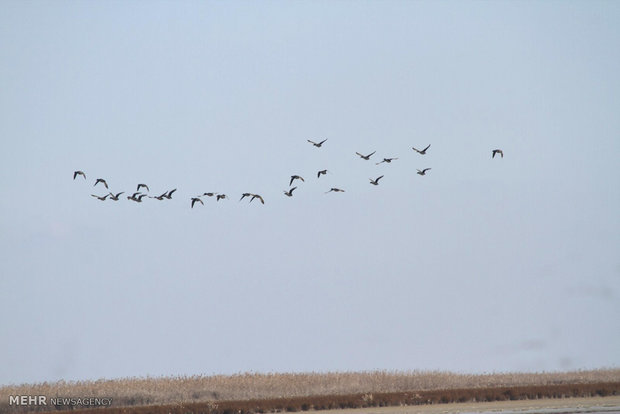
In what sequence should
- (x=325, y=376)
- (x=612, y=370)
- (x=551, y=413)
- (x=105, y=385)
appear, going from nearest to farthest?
(x=551, y=413)
(x=105, y=385)
(x=325, y=376)
(x=612, y=370)

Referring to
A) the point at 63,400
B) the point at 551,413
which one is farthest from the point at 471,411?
the point at 63,400

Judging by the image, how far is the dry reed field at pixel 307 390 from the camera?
167 ft

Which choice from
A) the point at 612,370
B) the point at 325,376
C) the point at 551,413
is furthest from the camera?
the point at 612,370

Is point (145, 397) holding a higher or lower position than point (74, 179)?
lower

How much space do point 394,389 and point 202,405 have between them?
43.8 ft

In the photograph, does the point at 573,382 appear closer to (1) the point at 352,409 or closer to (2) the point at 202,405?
(1) the point at 352,409

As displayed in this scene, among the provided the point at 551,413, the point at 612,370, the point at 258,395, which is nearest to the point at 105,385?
the point at 258,395

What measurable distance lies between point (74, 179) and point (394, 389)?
22142 millimetres

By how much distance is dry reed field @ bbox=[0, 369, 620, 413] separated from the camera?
5094 centimetres

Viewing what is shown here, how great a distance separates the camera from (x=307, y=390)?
189ft

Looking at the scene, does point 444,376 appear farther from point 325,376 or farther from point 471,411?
point 471,411

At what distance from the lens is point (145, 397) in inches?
2162

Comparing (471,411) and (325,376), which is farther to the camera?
(325,376)

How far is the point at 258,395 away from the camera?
55219 millimetres
